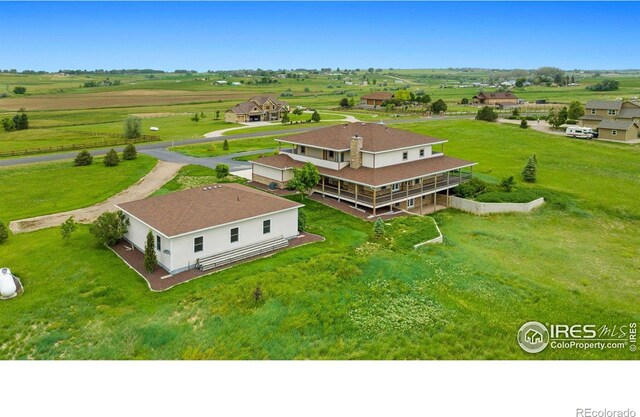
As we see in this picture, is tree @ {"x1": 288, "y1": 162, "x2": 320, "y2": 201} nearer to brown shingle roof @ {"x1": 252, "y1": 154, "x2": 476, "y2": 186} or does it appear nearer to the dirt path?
brown shingle roof @ {"x1": 252, "y1": 154, "x2": 476, "y2": 186}

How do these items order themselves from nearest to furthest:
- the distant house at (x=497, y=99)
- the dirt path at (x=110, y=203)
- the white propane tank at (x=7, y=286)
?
the white propane tank at (x=7, y=286)
the dirt path at (x=110, y=203)
the distant house at (x=497, y=99)

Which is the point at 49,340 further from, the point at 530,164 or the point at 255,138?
the point at 255,138

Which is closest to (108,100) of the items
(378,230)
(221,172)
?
(221,172)

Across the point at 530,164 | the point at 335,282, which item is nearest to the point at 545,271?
the point at 335,282

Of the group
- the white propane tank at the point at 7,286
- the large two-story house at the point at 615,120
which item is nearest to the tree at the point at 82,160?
the white propane tank at the point at 7,286

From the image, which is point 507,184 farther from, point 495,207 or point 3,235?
point 3,235

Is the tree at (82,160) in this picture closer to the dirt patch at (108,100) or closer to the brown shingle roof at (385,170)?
the brown shingle roof at (385,170)

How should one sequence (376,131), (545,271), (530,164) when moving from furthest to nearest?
(530,164) → (376,131) → (545,271)

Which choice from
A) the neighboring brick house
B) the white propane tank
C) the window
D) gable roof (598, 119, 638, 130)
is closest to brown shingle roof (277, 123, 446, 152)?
the window
